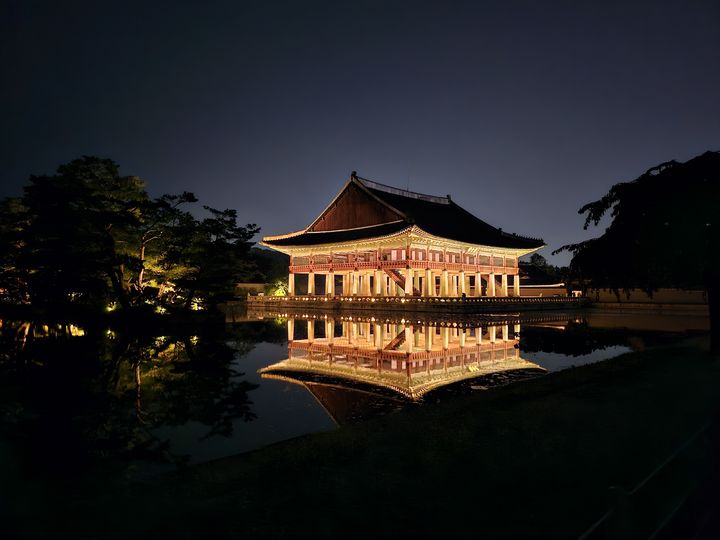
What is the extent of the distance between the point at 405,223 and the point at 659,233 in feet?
109

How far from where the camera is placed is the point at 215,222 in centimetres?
3108

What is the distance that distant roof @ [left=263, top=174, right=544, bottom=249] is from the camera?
157 feet

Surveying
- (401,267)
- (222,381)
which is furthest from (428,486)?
(401,267)

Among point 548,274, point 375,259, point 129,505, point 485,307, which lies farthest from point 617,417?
point 548,274

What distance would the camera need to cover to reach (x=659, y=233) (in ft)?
36.2

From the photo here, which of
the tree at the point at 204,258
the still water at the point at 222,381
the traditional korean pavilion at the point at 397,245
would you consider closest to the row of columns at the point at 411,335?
the still water at the point at 222,381

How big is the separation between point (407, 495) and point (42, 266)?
24711mm

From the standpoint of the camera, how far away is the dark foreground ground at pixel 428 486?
12.0 feet

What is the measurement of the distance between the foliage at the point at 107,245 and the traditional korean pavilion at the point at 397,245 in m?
15.9

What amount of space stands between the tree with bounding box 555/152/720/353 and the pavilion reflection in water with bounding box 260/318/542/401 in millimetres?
3783

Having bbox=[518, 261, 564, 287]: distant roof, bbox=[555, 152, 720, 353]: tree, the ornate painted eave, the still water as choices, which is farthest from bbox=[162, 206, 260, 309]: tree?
bbox=[518, 261, 564, 287]: distant roof

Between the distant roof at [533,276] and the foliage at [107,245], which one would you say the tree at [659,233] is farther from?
the distant roof at [533,276]

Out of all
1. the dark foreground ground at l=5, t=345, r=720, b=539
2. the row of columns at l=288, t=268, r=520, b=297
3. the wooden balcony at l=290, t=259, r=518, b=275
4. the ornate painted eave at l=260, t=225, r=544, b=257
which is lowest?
the dark foreground ground at l=5, t=345, r=720, b=539

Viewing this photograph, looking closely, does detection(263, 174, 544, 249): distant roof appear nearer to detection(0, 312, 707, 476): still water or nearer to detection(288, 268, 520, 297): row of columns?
detection(288, 268, 520, 297): row of columns
